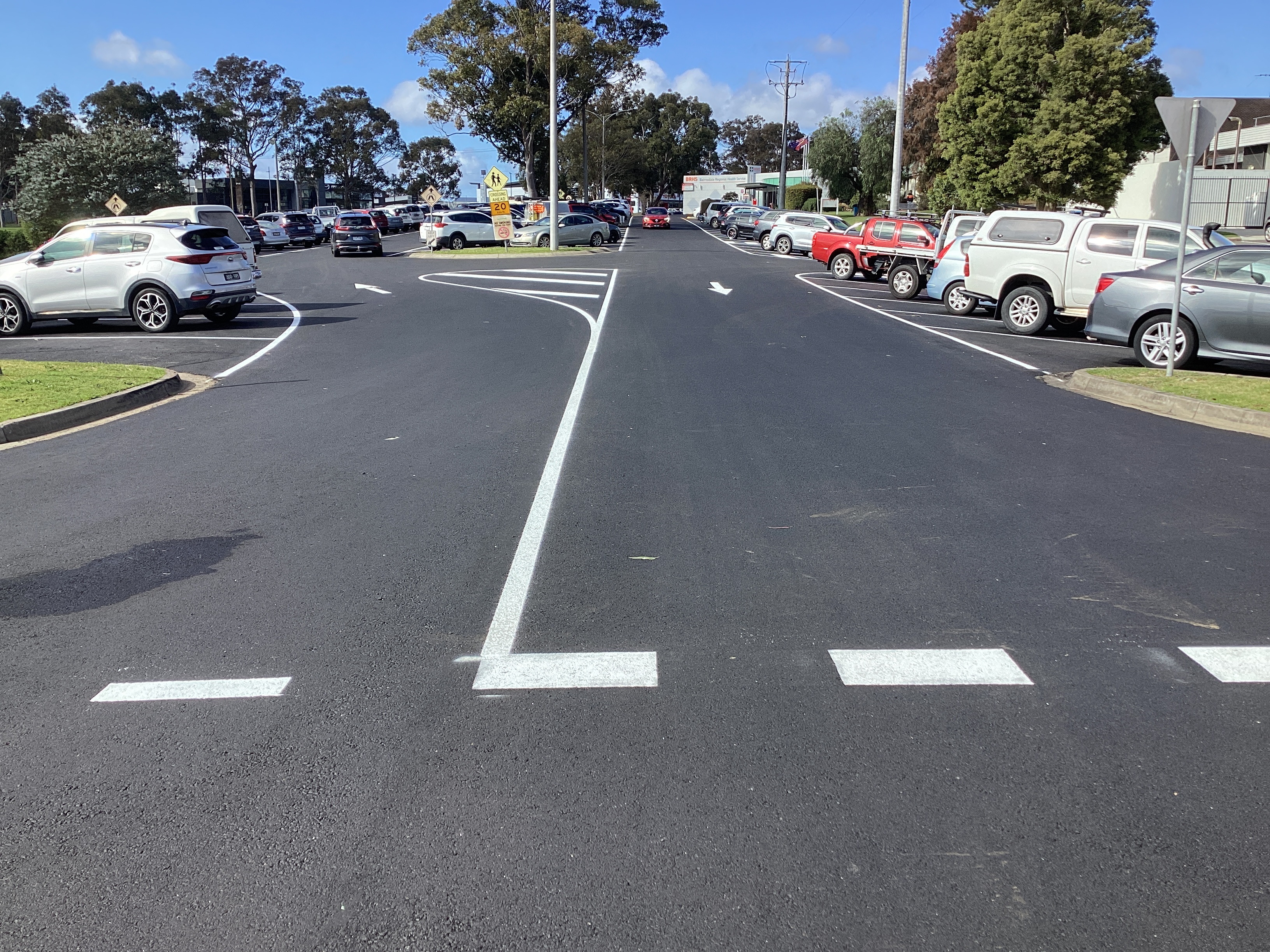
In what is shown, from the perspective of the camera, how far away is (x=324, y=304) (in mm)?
22250

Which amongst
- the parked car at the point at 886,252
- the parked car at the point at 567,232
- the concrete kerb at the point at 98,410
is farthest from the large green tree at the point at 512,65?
the concrete kerb at the point at 98,410

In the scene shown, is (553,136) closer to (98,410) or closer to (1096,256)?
(1096,256)

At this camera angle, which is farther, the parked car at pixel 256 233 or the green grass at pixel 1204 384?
the parked car at pixel 256 233

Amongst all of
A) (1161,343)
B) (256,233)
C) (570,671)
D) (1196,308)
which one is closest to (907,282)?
(1161,343)

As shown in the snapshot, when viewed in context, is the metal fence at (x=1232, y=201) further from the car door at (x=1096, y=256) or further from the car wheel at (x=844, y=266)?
the car door at (x=1096, y=256)

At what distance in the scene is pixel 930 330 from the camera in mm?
17328

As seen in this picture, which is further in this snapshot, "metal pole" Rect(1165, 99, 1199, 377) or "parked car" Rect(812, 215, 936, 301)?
"parked car" Rect(812, 215, 936, 301)

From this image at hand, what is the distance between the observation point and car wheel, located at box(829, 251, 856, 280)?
28.3m

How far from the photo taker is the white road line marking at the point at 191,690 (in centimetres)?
434

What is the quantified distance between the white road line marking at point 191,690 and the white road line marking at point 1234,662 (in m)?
3.93

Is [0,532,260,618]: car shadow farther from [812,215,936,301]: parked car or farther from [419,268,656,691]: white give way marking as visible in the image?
[812,215,936,301]: parked car

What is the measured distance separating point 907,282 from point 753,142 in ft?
416

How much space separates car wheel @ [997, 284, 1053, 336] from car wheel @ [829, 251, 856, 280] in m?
11.7

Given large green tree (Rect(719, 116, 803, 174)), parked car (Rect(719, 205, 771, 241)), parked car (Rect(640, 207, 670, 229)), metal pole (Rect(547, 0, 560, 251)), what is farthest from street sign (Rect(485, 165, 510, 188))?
large green tree (Rect(719, 116, 803, 174))
